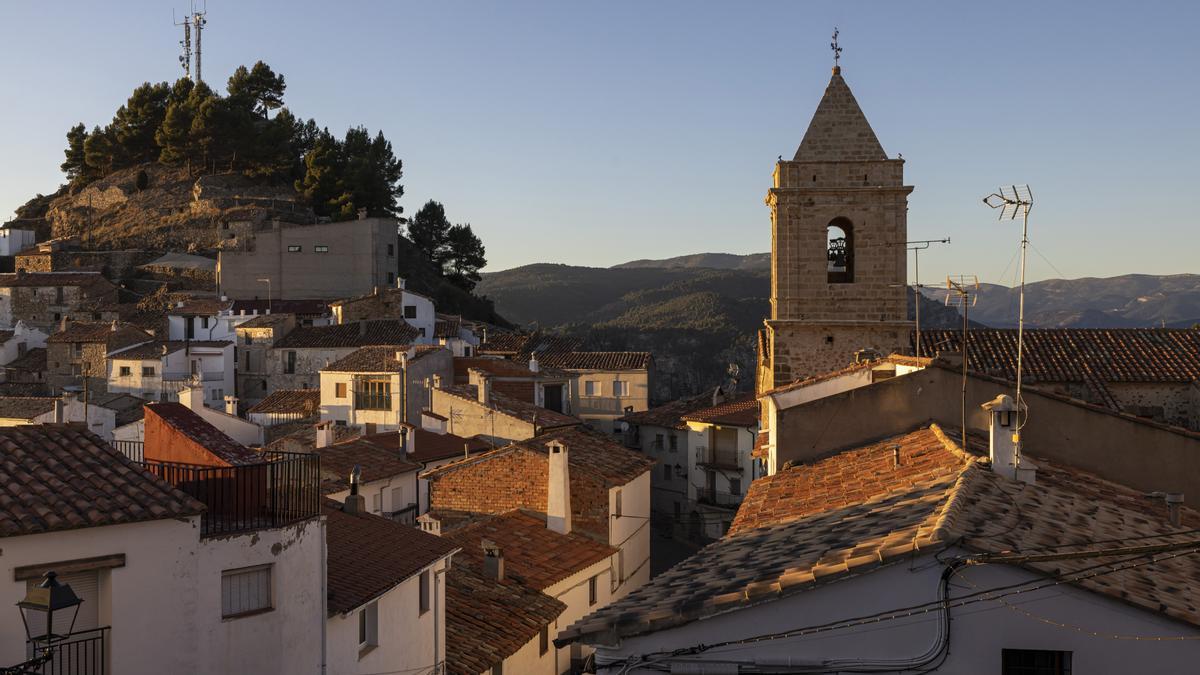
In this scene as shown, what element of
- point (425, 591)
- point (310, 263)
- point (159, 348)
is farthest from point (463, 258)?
point (425, 591)

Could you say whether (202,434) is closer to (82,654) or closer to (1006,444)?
(82,654)

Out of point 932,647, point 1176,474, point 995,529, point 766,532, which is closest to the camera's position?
point 932,647

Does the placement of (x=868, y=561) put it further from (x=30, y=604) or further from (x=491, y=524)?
(x=491, y=524)

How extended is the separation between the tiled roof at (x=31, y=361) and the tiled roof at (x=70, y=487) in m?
51.8

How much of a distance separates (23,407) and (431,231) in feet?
146

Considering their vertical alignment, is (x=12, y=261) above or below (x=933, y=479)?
above

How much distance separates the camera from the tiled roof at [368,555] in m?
13.6

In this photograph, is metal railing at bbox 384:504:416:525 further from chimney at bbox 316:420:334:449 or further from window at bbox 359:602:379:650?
window at bbox 359:602:379:650

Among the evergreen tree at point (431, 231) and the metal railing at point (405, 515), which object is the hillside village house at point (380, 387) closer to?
the metal railing at point (405, 515)

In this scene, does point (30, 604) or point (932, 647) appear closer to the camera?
point (932, 647)

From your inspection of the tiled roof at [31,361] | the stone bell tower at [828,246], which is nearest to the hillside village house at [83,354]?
Result: the tiled roof at [31,361]

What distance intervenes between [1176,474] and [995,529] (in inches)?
225

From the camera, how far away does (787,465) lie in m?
14.5

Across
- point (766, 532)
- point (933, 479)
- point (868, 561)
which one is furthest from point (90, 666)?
point (933, 479)
